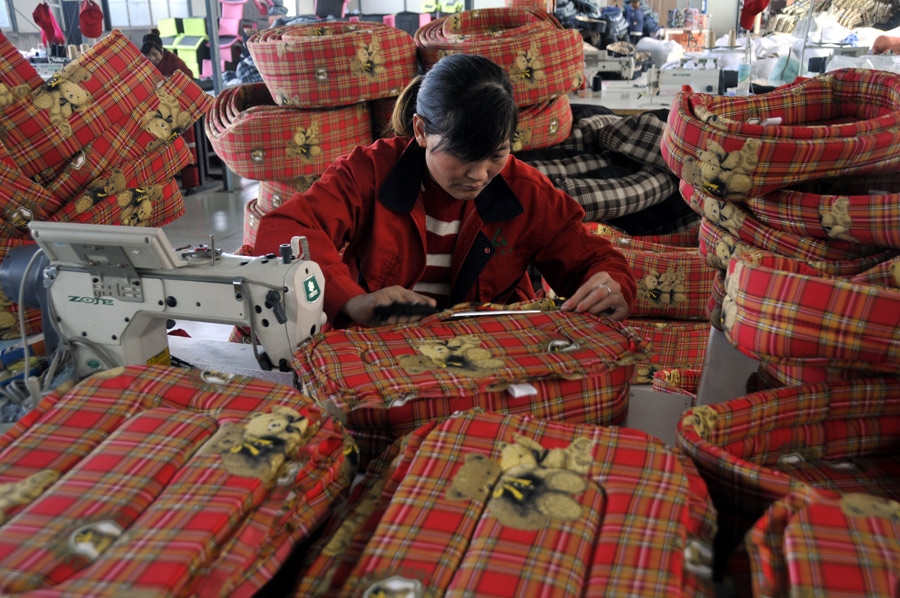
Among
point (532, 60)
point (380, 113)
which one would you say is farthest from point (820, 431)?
point (380, 113)

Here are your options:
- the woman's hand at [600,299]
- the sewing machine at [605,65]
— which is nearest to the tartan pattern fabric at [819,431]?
the woman's hand at [600,299]

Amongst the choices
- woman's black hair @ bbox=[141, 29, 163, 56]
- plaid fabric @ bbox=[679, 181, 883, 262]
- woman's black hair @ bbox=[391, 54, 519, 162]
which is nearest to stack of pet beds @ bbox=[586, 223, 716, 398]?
plaid fabric @ bbox=[679, 181, 883, 262]

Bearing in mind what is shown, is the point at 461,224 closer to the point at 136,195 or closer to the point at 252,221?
the point at 136,195

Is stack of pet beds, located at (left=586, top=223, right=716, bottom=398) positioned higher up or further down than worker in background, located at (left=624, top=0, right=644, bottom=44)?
further down

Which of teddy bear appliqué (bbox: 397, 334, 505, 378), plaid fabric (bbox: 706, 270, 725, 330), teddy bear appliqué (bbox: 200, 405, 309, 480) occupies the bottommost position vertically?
plaid fabric (bbox: 706, 270, 725, 330)

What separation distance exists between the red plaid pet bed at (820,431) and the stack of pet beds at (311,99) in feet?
6.45

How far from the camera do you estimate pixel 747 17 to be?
3.63 m

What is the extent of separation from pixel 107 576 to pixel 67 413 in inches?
11.7

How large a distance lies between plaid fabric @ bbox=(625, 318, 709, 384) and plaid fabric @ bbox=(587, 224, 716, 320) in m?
0.04

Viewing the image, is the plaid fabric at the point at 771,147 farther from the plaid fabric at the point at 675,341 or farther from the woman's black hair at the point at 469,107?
the plaid fabric at the point at 675,341

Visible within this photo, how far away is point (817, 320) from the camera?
2.89ft

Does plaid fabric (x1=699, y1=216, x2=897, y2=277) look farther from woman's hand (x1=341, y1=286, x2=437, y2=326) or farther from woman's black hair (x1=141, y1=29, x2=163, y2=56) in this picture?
woman's black hair (x1=141, y1=29, x2=163, y2=56)

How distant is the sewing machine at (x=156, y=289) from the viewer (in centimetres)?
113

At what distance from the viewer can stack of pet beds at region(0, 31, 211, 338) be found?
1693mm
